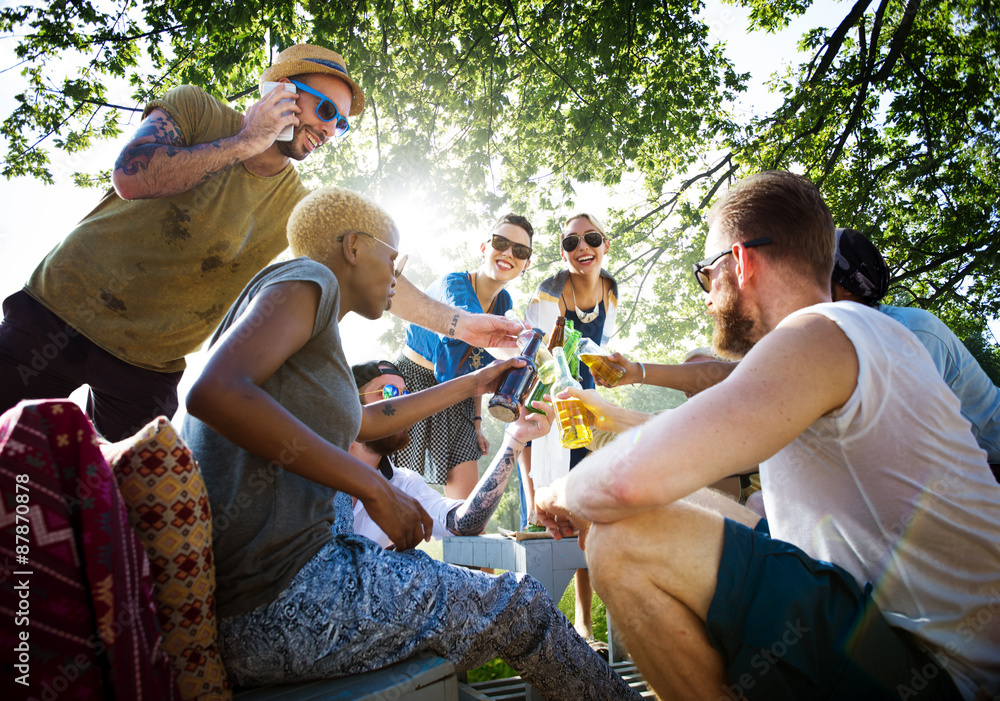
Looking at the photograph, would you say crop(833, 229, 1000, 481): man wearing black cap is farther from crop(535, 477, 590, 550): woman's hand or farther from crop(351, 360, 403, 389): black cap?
crop(351, 360, 403, 389): black cap

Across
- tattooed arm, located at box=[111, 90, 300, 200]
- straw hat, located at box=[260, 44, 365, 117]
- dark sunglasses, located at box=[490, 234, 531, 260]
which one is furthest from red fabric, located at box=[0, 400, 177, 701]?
dark sunglasses, located at box=[490, 234, 531, 260]

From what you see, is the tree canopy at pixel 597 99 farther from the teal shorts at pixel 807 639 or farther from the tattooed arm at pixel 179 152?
the teal shorts at pixel 807 639

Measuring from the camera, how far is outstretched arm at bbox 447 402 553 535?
2.90m

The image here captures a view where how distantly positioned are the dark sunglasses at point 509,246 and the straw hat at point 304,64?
6.24ft

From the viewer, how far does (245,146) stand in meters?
2.96

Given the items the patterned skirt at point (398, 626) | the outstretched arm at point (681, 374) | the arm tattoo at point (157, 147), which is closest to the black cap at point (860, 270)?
the outstretched arm at point (681, 374)

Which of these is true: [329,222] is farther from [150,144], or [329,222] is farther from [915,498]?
[915,498]

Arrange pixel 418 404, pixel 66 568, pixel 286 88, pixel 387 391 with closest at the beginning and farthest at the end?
pixel 66 568, pixel 418 404, pixel 286 88, pixel 387 391

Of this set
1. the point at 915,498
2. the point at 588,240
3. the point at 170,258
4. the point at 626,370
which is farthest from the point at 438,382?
the point at 915,498

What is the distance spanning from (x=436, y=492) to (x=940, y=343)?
3046mm

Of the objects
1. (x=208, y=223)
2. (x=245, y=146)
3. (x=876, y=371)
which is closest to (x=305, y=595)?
(x=876, y=371)

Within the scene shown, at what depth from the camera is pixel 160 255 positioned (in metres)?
2.85

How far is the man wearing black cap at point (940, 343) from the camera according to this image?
309 centimetres

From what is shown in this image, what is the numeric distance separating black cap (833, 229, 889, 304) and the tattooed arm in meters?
3.24
